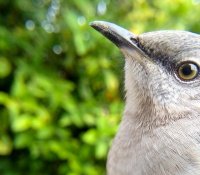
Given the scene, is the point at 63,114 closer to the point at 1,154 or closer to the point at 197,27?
the point at 1,154

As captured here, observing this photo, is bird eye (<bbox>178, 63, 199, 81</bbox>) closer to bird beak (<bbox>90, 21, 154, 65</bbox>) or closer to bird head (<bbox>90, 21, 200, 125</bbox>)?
bird head (<bbox>90, 21, 200, 125</bbox>)

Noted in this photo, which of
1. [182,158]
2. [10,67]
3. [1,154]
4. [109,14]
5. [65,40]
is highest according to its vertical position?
[109,14]

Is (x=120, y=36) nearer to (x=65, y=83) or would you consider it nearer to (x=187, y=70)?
(x=187, y=70)

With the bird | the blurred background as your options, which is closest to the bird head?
the bird

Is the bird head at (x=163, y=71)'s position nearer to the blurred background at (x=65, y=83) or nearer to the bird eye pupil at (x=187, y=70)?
the bird eye pupil at (x=187, y=70)

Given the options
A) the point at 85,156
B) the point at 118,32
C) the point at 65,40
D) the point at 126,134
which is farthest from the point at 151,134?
the point at 65,40

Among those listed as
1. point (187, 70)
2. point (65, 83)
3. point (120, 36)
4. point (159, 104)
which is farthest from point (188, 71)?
point (65, 83)

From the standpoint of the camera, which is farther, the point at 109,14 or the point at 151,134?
the point at 109,14

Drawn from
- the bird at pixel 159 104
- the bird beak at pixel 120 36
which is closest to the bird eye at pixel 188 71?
the bird at pixel 159 104
